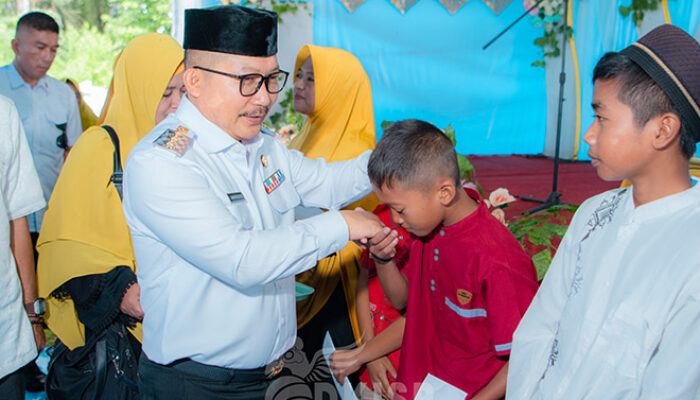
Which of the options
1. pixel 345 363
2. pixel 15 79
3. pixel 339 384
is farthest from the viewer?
pixel 15 79

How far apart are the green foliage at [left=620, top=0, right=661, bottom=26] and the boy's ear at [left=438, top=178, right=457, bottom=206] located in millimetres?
7328

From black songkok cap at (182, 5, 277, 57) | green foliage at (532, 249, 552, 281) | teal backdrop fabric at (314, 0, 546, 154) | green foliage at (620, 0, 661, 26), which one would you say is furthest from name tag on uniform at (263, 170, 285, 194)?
green foliage at (620, 0, 661, 26)

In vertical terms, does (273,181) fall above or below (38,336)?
above

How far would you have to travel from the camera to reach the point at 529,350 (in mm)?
1237

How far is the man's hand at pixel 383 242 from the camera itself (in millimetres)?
1482

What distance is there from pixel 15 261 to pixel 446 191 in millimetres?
1388

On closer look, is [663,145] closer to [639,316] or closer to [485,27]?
[639,316]

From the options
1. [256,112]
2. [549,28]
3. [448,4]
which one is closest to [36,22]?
[256,112]

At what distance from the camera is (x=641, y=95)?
3.34 feet

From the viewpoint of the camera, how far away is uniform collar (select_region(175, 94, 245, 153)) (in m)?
1.46

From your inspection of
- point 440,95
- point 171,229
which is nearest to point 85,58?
point 440,95

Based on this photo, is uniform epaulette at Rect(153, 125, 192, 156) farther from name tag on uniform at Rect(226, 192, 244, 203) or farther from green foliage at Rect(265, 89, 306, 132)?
green foliage at Rect(265, 89, 306, 132)

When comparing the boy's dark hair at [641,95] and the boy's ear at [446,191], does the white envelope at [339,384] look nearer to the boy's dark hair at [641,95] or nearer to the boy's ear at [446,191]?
the boy's ear at [446,191]

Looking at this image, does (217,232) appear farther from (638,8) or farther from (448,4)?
(448,4)
